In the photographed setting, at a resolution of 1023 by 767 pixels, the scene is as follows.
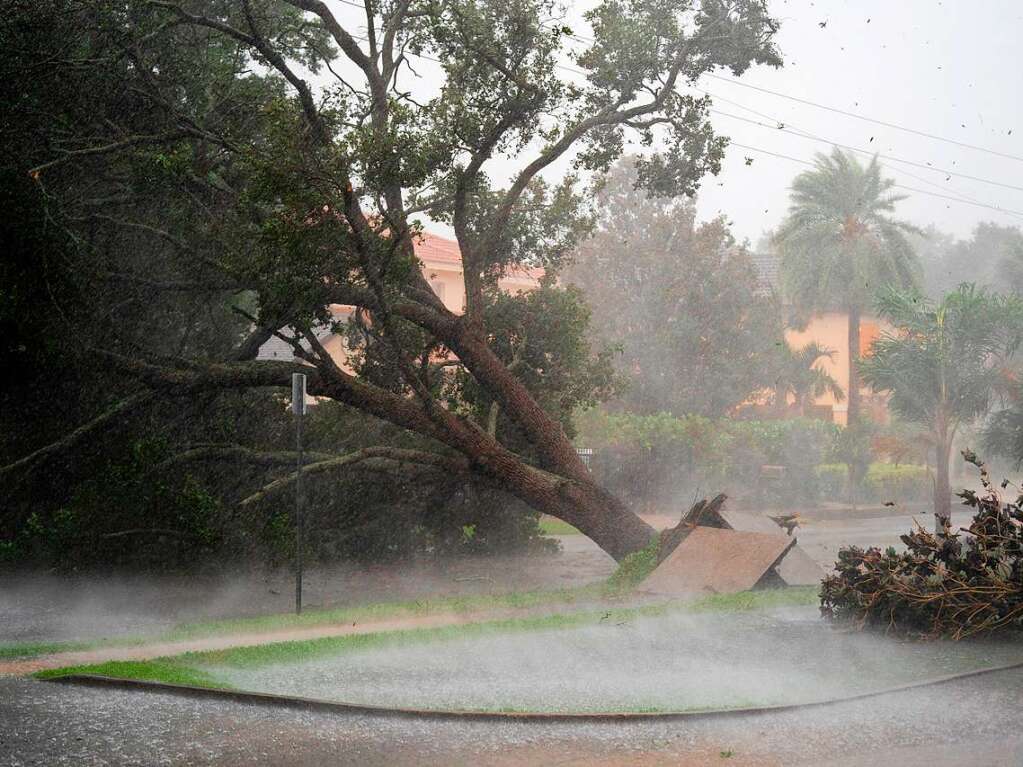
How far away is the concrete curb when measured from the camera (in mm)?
7410

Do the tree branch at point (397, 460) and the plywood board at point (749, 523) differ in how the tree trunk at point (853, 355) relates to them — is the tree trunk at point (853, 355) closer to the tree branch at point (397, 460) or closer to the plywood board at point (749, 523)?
the plywood board at point (749, 523)

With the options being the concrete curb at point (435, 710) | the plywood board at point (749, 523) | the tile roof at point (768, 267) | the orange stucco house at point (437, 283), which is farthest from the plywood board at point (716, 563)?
the tile roof at point (768, 267)

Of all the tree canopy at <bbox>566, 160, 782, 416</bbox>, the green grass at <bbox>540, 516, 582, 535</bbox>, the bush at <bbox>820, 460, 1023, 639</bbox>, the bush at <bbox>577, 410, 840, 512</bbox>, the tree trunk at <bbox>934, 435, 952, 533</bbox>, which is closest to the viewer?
the bush at <bbox>820, 460, 1023, 639</bbox>

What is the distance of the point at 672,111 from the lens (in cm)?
1803

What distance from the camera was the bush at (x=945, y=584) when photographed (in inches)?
405

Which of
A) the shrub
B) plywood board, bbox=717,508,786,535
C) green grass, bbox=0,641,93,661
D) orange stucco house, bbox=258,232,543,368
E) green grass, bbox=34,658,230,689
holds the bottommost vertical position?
green grass, bbox=0,641,93,661

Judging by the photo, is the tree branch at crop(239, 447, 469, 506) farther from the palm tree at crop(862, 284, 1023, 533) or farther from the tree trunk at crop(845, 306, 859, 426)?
the tree trunk at crop(845, 306, 859, 426)

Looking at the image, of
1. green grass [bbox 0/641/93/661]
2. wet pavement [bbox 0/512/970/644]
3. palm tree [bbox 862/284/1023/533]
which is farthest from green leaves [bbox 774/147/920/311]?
green grass [bbox 0/641/93/661]

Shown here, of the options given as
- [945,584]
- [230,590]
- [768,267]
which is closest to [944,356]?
[945,584]

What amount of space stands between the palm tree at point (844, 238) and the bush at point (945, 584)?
31.8m

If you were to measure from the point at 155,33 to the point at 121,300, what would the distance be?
12.6ft

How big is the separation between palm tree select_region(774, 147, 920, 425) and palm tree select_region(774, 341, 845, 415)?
5.44ft

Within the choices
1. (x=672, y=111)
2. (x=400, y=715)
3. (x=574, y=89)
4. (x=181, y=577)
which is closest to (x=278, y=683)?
(x=400, y=715)

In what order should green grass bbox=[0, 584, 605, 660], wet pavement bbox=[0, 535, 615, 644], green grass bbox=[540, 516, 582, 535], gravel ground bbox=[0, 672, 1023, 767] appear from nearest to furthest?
A: gravel ground bbox=[0, 672, 1023, 767] → green grass bbox=[0, 584, 605, 660] → wet pavement bbox=[0, 535, 615, 644] → green grass bbox=[540, 516, 582, 535]
